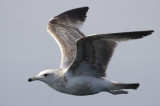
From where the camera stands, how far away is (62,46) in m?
16.5

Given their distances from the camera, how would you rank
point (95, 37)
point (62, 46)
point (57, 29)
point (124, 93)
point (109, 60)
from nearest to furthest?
point (95, 37) < point (109, 60) < point (124, 93) < point (62, 46) < point (57, 29)

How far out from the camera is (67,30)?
58.2 ft

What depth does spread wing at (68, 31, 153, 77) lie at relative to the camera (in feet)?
41.4

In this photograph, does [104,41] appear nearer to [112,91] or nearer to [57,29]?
[112,91]

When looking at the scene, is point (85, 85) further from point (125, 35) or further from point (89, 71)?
point (125, 35)

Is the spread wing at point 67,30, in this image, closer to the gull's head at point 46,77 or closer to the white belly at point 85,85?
the gull's head at point 46,77

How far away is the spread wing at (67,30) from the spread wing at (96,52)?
1182 millimetres

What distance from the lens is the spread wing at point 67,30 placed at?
623 inches

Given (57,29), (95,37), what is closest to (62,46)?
(57,29)

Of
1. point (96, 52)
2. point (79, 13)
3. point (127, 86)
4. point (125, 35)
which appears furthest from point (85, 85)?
point (79, 13)

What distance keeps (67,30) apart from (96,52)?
4582mm

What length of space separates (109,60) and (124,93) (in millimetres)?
1537

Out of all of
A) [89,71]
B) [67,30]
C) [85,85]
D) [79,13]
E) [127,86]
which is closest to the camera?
[85,85]

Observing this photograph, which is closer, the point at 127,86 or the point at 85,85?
the point at 85,85
